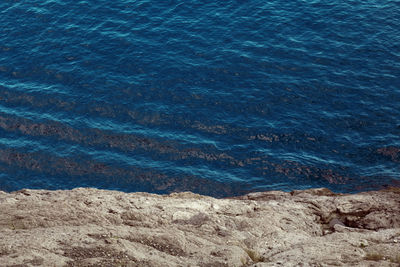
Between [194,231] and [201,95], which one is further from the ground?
[194,231]

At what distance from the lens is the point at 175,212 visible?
83.8 ft

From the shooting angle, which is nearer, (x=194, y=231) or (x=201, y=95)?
(x=194, y=231)

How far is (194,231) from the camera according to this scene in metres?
24.1

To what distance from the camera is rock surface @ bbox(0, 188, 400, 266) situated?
20812mm

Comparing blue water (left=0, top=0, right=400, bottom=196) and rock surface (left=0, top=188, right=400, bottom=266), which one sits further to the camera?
blue water (left=0, top=0, right=400, bottom=196)

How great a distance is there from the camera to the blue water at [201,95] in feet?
129

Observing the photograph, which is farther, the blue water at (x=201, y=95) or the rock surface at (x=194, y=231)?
the blue water at (x=201, y=95)

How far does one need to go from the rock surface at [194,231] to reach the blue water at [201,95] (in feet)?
32.6

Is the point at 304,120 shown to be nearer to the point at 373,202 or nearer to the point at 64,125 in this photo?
the point at 373,202

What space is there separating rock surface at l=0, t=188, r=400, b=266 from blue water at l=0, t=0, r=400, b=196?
994 cm

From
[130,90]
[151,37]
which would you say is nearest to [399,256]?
[130,90]

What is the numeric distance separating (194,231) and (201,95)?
76.1 feet

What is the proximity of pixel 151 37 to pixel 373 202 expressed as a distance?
3277cm

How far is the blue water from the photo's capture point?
3944 cm
